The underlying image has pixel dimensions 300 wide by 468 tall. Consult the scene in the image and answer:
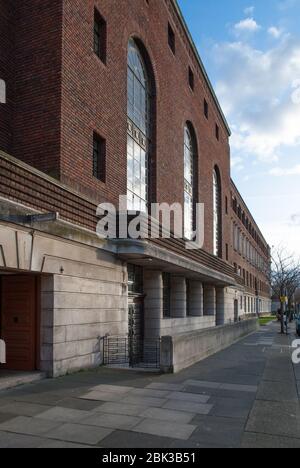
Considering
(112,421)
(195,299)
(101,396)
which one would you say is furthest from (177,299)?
(112,421)

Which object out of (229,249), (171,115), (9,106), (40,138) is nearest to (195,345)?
(40,138)

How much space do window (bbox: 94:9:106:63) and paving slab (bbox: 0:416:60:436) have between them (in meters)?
11.7

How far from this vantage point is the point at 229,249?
131 feet

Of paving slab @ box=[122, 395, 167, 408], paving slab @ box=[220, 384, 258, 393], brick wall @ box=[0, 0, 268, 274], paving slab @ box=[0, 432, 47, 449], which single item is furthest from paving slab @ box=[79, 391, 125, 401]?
brick wall @ box=[0, 0, 268, 274]

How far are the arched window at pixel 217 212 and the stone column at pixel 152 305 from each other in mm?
15863

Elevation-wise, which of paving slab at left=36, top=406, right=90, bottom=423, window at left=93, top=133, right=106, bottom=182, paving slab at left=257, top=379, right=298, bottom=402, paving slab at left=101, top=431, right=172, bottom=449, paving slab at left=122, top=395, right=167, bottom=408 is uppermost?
window at left=93, top=133, right=106, bottom=182

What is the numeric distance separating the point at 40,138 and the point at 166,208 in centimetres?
1037

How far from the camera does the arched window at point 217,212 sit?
35594 millimetres

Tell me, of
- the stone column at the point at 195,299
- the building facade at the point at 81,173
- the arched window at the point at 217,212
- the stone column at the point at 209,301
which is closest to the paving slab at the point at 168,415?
the building facade at the point at 81,173

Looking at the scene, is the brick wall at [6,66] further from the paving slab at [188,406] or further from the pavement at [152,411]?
the paving slab at [188,406]

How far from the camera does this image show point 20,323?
11500 millimetres

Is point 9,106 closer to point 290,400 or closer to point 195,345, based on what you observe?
point 195,345

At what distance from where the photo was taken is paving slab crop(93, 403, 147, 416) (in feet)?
26.1

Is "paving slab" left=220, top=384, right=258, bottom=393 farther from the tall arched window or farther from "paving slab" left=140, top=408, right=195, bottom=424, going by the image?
the tall arched window
